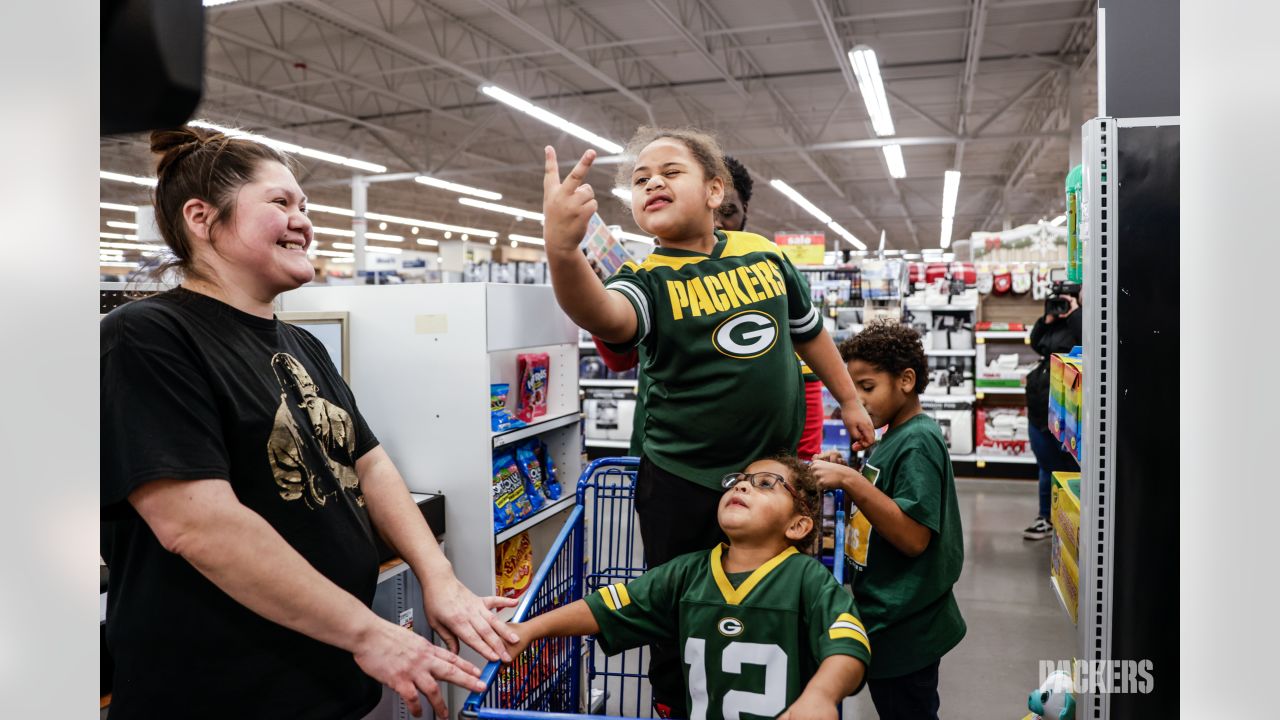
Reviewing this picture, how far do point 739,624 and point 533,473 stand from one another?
228cm

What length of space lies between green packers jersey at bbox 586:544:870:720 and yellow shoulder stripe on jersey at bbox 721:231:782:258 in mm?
695

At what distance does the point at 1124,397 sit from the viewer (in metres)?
1.93

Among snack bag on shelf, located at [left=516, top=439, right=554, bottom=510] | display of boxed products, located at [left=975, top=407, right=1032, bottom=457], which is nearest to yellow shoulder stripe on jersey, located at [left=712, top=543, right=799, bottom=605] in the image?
snack bag on shelf, located at [left=516, top=439, right=554, bottom=510]

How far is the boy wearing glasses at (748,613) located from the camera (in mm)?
1586

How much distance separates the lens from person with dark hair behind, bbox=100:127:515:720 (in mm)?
1206

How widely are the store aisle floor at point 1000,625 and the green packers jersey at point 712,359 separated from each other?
1347mm

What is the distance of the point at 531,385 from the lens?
394cm

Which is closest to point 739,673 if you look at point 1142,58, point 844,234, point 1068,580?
point 1068,580

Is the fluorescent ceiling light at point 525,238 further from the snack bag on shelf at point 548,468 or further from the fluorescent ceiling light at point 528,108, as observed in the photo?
the snack bag on shelf at point 548,468

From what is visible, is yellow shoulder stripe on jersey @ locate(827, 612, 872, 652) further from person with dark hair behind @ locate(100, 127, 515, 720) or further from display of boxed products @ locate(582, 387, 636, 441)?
display of boxed products @ locate(582, 387, 636, 441)

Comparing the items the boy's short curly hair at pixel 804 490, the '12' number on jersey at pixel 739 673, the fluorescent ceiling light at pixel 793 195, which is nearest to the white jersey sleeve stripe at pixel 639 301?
the boy's short curly hair at pixel 804 490
